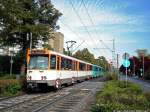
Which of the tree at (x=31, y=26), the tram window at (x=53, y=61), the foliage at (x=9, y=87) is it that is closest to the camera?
the foliage at (x=9, y=87)

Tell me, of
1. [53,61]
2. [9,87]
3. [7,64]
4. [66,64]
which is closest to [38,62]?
[53,61]

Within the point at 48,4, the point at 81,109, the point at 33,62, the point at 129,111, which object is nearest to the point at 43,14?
the point at 48,4

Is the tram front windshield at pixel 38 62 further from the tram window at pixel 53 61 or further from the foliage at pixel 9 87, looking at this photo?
the foliage at pixel 9 87

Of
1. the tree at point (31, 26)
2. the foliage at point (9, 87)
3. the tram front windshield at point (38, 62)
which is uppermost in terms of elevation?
the tree at point (31, 26)

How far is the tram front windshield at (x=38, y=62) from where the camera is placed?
3272cm

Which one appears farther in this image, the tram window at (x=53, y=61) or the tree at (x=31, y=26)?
the tree at (x=31, y=26)

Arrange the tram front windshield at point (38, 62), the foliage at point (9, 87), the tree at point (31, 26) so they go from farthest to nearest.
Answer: the tree at point (31, 26) < the tram front windshield at point (38, 62) < the foliage at point (9, 87)

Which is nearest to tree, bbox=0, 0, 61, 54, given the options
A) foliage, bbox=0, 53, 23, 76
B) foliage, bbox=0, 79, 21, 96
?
foliage, bbox=0, 53, 23, 76

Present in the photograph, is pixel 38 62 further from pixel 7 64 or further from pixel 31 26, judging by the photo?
pixel 7 64

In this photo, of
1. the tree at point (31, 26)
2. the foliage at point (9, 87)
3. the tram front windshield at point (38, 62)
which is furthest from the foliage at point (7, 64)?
the foliage at point (9, 87)

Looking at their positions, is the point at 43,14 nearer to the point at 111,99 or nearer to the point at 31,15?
the point at 31,15

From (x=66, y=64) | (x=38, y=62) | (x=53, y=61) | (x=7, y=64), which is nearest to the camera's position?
(x=38, y=62)

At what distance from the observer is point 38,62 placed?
108 ft

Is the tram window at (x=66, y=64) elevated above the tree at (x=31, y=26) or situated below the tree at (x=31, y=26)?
below
